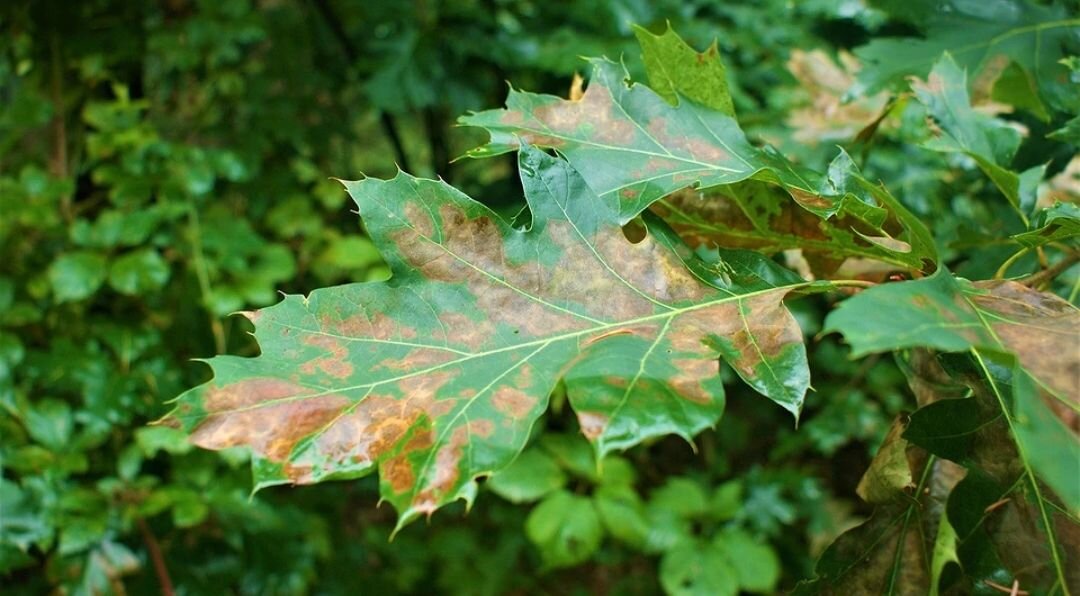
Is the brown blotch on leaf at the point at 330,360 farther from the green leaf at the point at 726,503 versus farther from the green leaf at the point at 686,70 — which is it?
the green leaf at the point at 726,503

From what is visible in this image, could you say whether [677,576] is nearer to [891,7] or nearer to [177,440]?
[177,440]

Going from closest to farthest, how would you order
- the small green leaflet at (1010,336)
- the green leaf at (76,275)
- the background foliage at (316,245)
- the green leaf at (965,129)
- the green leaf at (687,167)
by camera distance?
the small green leaflet at (1010,336)
the green leaf at (687,167)
the green leaf at (965,129)
the background foliage at (316,245)
the green leaf at (76,275)

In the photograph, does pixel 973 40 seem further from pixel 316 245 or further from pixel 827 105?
pixel 316 245

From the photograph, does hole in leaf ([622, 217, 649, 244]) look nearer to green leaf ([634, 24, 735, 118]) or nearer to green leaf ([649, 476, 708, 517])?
green leaf ([634, 24, 735, 118])

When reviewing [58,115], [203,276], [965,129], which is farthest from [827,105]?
[58,115]

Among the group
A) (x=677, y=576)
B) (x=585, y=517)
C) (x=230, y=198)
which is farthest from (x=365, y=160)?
(x=677, y=576)

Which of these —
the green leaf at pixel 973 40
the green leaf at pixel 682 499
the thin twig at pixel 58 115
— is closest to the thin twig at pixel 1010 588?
the green leaf at pixel 973 40
